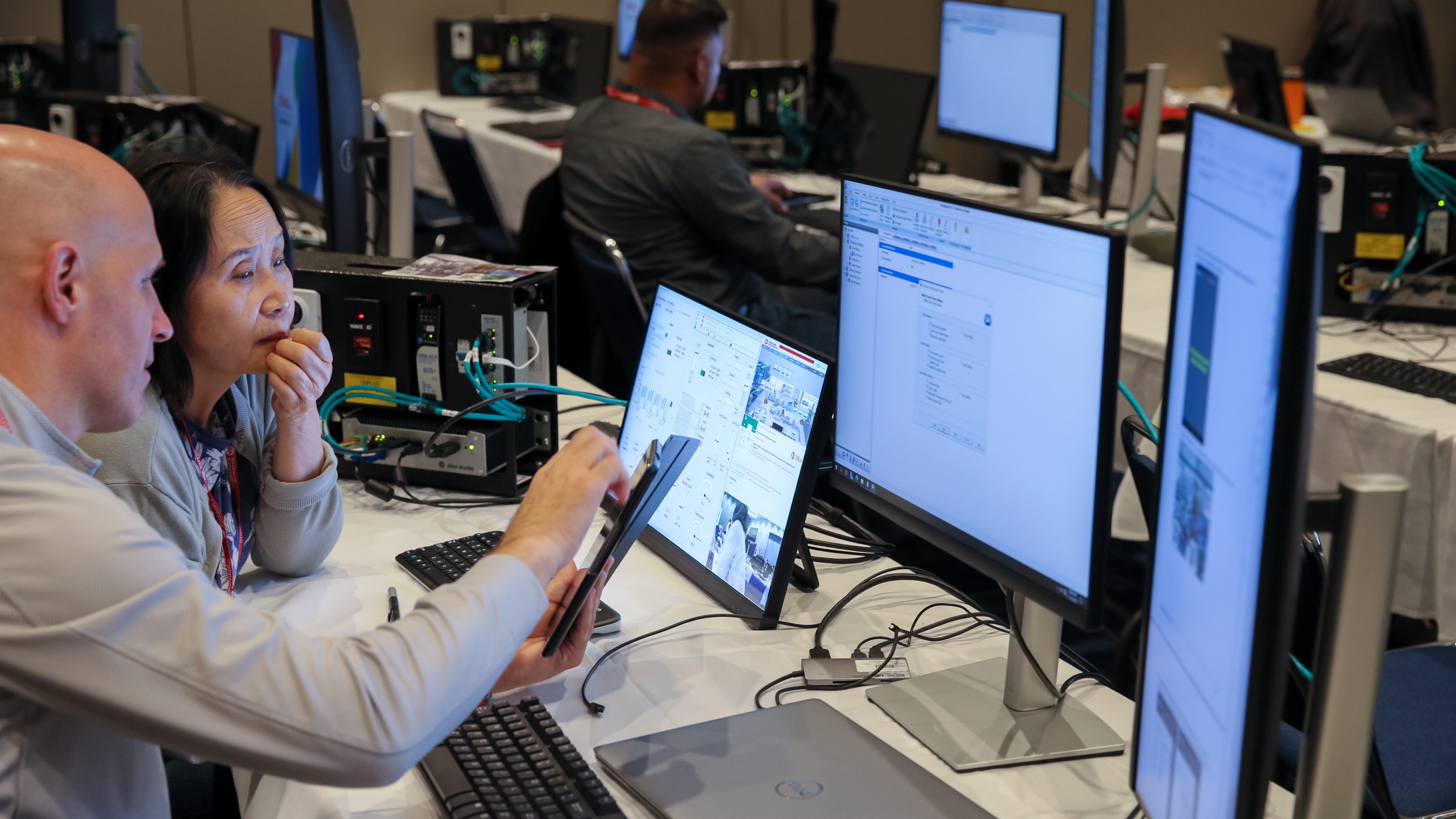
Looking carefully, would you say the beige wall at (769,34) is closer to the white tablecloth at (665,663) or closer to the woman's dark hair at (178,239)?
the woman's dark hair at (178,239)

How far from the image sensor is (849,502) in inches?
101

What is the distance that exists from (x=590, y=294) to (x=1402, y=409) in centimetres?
175

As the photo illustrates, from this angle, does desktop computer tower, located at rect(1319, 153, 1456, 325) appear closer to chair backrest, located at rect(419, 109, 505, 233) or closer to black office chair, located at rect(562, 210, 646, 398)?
black office chair, located at rect(562, 210, 646, 398)

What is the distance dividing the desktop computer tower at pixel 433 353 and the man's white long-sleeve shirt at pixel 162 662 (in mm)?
854

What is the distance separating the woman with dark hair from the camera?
4.47 feet

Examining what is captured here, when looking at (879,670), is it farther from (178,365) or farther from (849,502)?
(849,502)

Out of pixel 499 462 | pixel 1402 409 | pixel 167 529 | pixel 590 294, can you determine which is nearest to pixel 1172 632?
pixel 167 529

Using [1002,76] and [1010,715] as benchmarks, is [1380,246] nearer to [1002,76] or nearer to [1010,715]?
[1002,76]

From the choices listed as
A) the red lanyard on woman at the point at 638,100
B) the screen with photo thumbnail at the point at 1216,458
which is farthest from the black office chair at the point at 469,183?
the screen with photo thumbnail at the point at 1216,458

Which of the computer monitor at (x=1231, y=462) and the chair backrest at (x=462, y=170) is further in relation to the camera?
the chair backrest at (x=462, y=170)

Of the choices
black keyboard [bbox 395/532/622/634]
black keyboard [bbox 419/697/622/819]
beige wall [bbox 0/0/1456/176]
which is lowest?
black keyboard [bbox 419/697/622/819]

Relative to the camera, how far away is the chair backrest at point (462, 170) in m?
4.11

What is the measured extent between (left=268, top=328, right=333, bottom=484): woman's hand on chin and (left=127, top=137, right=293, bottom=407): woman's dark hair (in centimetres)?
→ 11

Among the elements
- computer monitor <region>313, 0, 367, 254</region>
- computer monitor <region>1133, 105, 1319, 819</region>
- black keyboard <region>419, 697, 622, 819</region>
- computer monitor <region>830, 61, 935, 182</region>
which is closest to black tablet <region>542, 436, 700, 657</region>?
black keyboard <region>419, 697, 622, 819</region>
